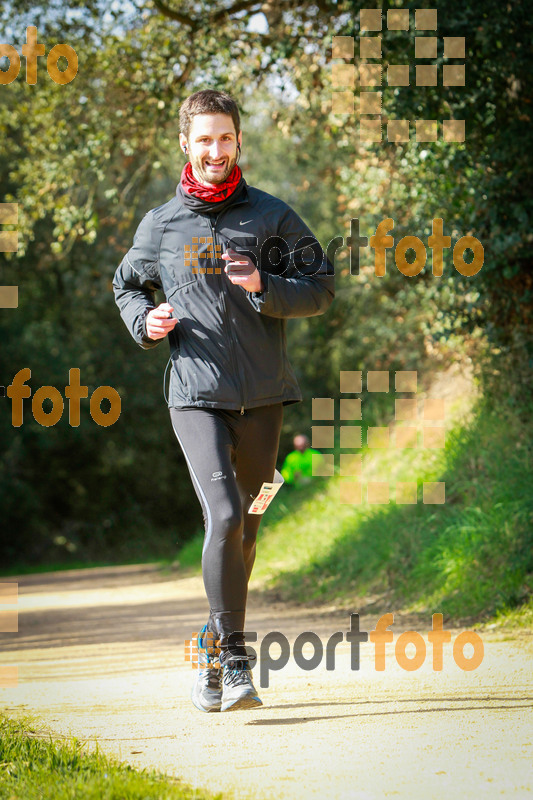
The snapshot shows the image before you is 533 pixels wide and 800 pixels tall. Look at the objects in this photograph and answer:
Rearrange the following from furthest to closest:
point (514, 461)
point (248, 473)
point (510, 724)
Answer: point (514, 461) < point (248, 473) < point (510, 724)

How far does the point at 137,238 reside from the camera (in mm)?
4363

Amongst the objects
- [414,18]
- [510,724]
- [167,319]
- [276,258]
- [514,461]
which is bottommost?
[510,724]

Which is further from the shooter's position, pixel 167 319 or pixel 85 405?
pixel 85 405

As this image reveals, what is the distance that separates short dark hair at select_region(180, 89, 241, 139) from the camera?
13.6ft

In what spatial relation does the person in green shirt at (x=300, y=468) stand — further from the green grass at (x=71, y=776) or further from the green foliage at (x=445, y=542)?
the green grass at (x=71, y=776)

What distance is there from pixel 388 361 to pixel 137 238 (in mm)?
11963

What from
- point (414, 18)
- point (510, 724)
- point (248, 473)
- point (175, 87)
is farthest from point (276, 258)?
point (175, 87)

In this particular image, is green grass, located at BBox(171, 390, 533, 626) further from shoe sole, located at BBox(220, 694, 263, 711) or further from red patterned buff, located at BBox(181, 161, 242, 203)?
red patterned buff, located at BBox(181, 161, 242, 203)

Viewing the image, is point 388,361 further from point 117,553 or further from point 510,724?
point 117,553

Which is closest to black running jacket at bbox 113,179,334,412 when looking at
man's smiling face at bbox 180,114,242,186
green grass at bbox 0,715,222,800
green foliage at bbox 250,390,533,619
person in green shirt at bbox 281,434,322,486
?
man's smiling face at bbox 180,114,242,186

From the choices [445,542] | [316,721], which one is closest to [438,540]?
[445,542]

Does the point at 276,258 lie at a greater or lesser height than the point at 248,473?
greater

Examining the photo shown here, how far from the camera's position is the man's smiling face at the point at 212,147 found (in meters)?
4.15

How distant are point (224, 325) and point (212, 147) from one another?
73cm
